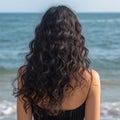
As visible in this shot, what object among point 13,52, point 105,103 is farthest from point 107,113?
point 13,52

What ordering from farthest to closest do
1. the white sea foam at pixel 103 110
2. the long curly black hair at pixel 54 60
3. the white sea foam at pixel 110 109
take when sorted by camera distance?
the white sea foam at pixel 110 109
the white sea foam at pixel 103 110
the long curly black hair at pixel 54 60

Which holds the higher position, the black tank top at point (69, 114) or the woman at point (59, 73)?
the woman at point (59, 73)

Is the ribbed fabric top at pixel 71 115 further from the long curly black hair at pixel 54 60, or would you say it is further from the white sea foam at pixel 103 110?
the white sea foam at pixel 103 110

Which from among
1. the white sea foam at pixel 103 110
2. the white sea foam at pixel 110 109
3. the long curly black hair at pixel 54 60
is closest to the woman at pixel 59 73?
the long curly black hair at pixel 54 60

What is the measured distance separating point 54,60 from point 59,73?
→ 0.24ft

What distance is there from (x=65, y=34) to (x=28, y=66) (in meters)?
0.28

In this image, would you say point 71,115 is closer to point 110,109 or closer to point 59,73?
point 59,73

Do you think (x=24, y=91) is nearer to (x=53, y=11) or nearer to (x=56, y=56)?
(x=56, y=56)

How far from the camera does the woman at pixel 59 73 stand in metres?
2.55

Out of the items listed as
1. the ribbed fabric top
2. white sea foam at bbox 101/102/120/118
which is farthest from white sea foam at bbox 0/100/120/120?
the ribbed fabric top

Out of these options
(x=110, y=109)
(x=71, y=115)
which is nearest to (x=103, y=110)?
(x=110, y=109)

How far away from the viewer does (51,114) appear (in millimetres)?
2615

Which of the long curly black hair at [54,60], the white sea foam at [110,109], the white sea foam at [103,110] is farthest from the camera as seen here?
the white sea foam at [110,109]

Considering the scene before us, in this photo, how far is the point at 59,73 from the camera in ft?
8.43
